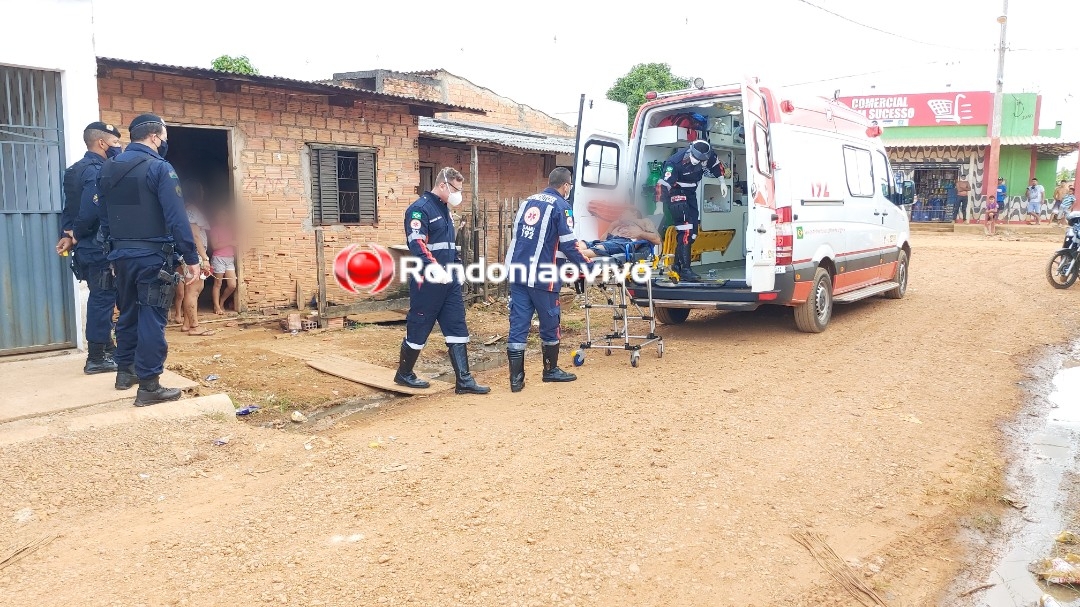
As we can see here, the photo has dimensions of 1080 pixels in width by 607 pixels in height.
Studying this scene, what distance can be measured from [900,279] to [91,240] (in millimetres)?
9664

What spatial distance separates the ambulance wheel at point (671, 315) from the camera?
9.29m

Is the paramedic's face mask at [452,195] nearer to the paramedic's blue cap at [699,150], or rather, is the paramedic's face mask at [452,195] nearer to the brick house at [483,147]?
the paramedic's blue cap at [699,150]

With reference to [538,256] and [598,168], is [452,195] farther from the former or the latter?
[598,168]

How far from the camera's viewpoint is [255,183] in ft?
30.2

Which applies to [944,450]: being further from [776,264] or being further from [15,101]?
[15,101]

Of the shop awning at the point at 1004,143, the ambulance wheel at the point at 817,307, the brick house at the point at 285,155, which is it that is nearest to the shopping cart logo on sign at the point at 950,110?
the shop awning at the point at 1004,143

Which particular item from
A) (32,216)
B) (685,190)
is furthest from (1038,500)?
(32,216)

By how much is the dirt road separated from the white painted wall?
7.50 feet

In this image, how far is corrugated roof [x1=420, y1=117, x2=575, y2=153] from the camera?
11.6 m

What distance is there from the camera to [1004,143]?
24.1 m

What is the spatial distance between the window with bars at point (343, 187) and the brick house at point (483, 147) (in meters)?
1.35

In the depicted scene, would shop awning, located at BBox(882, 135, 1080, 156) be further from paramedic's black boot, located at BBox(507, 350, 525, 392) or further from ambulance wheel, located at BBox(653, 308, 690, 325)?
paramedic's black boot, located at BBox(507, 350, 525, 392)

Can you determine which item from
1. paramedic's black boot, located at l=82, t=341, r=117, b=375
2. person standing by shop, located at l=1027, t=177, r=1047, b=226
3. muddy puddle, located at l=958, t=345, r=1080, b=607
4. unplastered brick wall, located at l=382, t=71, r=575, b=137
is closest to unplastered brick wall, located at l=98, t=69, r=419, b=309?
paramedic's black boot, located at l=82, t=341, r=117, b=375

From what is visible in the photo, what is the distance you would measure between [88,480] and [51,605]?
4.28 ft
